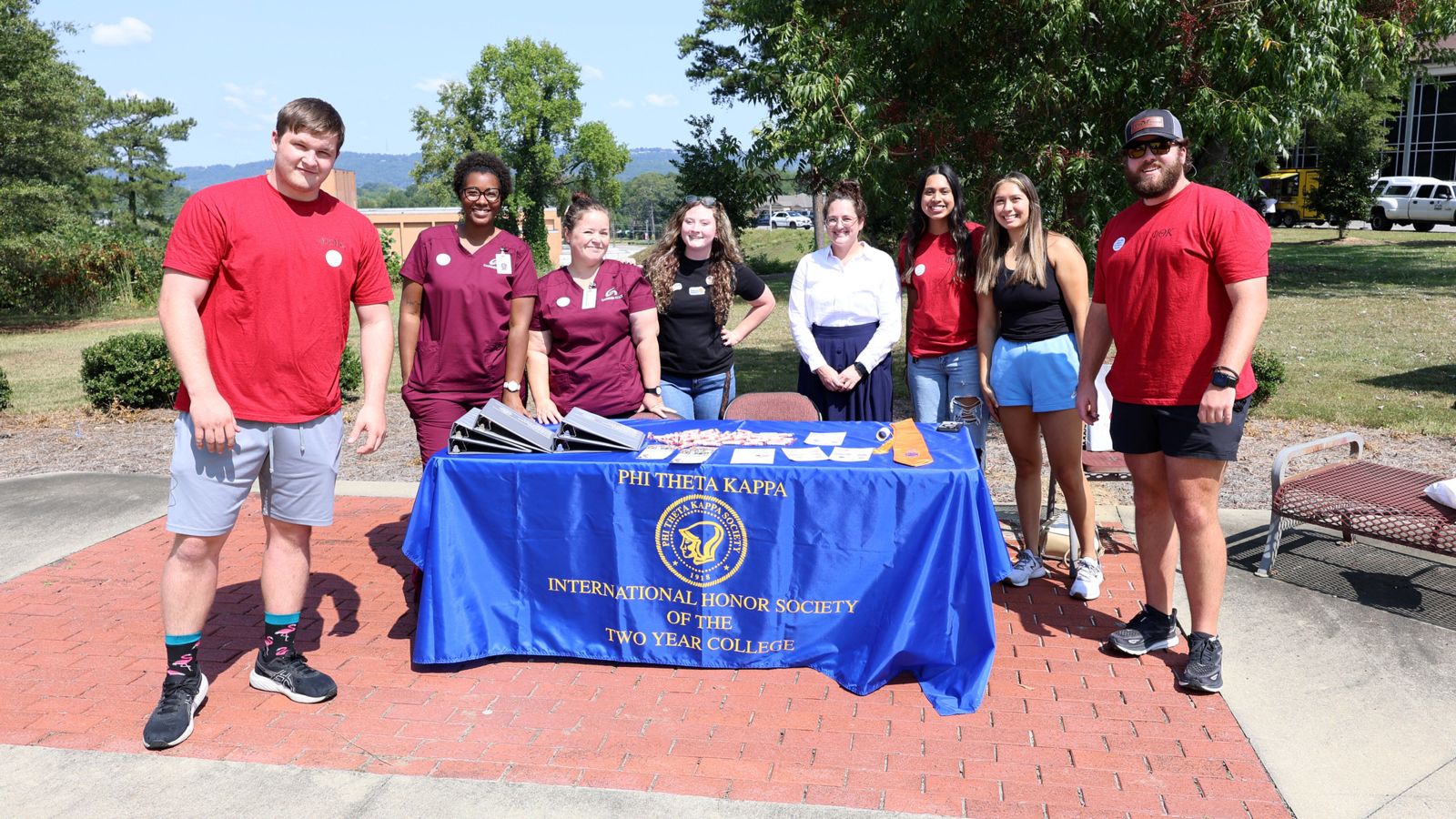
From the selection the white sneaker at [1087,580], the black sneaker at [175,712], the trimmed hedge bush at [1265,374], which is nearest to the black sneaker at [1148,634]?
the white sneaker at [1087,580]

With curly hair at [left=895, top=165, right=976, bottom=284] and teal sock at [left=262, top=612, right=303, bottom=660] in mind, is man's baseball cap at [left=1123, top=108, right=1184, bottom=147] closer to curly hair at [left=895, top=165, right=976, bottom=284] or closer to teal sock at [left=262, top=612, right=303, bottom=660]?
curly hair at [left=895, top=165, right=976, bottom=284]

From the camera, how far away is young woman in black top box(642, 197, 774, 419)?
5223 mm

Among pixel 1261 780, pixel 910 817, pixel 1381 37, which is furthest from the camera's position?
pixel 1381 37

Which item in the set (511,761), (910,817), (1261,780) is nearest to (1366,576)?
(1261,780)

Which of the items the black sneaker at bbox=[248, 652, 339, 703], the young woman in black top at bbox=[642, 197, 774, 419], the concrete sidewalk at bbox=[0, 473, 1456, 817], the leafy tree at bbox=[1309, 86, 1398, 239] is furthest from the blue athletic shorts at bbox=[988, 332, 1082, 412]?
the leafy tree at bbox=[1309, 86, 1398, 239]

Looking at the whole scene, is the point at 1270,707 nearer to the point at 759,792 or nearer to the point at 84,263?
the point at 759,792

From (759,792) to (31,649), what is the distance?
3.11 meters

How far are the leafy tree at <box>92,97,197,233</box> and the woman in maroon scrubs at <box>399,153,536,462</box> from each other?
57.8 m

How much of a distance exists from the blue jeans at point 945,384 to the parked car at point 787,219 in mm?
76688

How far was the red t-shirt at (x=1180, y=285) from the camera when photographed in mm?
3621

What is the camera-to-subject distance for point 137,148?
57219 millimetres

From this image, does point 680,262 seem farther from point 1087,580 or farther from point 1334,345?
point 1334,345

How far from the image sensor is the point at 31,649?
4297 mm

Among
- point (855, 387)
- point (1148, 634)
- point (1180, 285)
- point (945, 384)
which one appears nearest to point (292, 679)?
point (855, 387)
